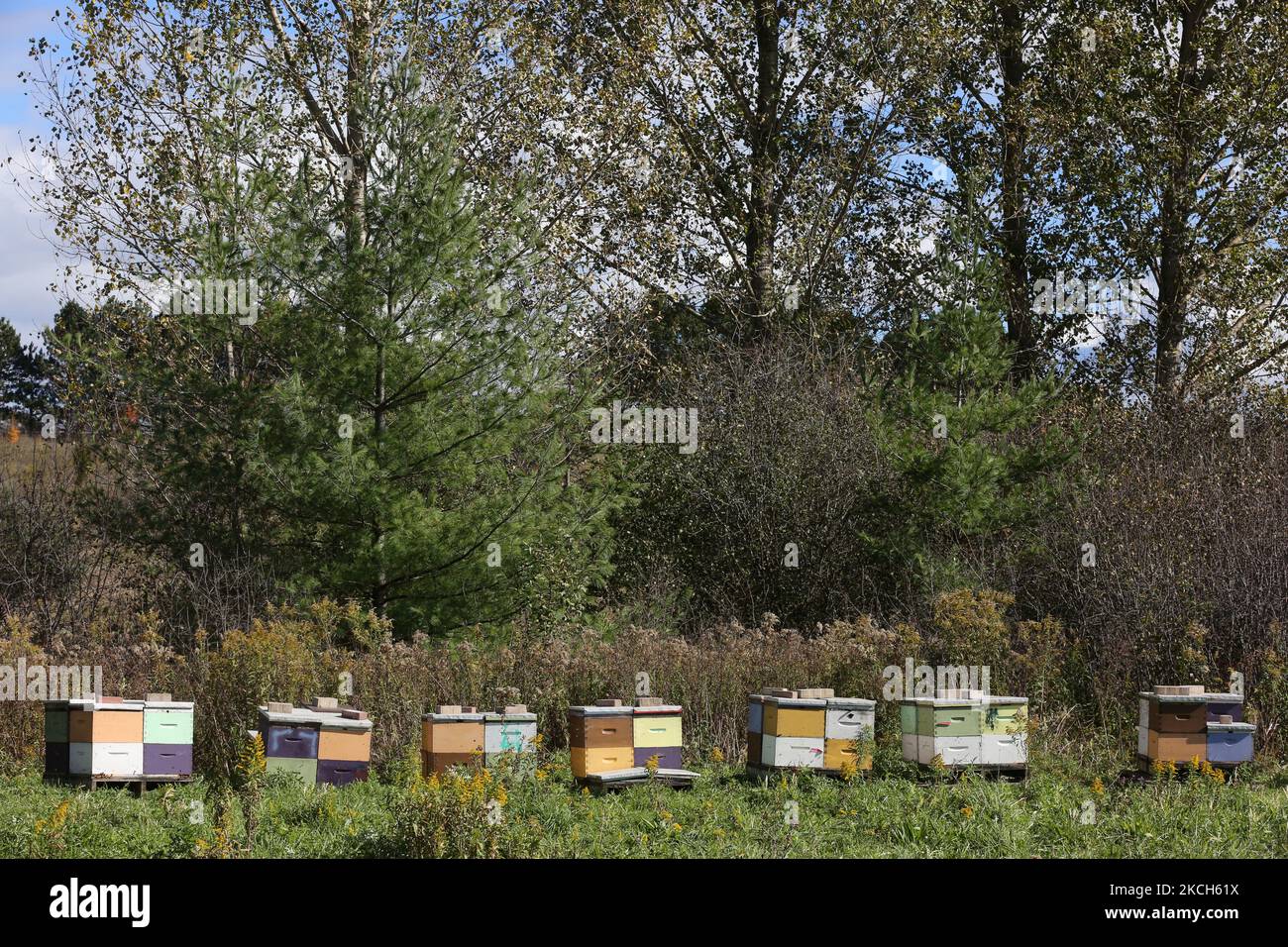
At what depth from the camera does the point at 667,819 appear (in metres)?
7.74

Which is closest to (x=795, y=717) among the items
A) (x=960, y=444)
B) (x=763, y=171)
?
(x=960, y=444)

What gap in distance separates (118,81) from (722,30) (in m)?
11.4

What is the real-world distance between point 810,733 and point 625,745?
1318mm

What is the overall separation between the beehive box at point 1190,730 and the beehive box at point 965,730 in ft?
2.76

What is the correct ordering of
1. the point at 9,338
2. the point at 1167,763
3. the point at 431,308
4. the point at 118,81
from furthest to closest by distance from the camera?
the point at 9,338 → the point at 118,81 → the point at 431,308 → the point at 1167,763

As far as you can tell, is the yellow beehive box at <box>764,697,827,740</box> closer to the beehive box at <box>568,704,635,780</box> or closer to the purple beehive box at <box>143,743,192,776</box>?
the beehive box at <box>568,704,635,780</box>

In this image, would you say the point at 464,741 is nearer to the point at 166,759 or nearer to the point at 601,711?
the point at 601,711

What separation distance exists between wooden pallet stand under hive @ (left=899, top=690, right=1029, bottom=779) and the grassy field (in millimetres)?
242

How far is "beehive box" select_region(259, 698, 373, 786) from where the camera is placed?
336 inches

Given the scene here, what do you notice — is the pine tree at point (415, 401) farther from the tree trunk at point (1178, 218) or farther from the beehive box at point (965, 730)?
the tree trunk at point (1178, 218)

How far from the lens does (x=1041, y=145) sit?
2369 centimetres

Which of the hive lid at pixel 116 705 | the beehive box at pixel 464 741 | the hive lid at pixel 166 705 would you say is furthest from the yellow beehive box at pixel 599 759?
the hive lid at pixel 116 705
